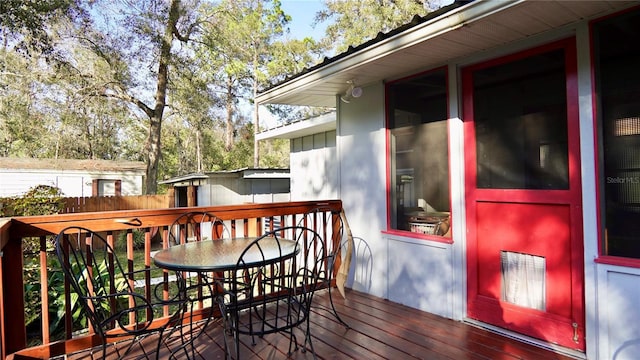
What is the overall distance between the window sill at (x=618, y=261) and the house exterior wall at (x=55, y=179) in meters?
16.1

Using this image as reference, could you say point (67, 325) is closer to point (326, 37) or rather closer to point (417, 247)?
point (417, 247)

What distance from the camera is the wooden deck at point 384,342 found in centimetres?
233

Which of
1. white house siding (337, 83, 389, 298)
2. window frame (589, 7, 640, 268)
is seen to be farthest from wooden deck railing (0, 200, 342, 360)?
window frame (589, 7, 640, 268)

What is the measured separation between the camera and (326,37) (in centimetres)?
1502

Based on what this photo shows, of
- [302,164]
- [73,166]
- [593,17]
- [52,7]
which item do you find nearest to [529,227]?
[593,17]

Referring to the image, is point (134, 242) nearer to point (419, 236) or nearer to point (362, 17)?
point (419, 236)

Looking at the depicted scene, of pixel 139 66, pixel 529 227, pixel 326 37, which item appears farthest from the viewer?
pixel 326 37

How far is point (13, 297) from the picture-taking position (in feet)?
6.89

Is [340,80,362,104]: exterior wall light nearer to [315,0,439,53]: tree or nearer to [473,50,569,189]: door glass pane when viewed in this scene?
[473,50,569,189]: door glass pane

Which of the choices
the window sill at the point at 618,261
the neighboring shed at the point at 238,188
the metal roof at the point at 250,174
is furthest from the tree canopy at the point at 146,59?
the window sill at the point at 618,261

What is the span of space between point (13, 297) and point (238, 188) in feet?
30.1

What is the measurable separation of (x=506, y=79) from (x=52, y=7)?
950 centimetres

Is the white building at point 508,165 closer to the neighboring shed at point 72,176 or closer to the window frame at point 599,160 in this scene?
the window frame at point 599,160

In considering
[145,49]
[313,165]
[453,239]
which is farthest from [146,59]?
[453,239]
